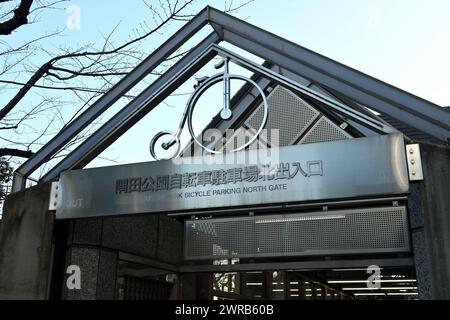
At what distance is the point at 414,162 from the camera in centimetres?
409

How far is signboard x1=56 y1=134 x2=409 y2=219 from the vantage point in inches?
165

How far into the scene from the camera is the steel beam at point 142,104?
538 cm

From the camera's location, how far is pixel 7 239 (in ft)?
17.7

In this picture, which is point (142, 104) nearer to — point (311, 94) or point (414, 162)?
point (311, 94)

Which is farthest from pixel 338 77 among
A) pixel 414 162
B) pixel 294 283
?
pixel 294 283

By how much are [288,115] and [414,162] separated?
3546 mm

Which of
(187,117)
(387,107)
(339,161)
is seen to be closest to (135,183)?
(187,117)

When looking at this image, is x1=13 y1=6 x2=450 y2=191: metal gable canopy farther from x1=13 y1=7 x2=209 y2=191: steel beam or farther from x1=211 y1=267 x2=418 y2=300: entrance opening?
x1=211 y1=267 x2=418 y2=300: entrance opening

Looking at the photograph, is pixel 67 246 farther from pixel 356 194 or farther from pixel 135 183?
pixel 356 194

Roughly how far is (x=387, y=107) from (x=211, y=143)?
2362 millimetres

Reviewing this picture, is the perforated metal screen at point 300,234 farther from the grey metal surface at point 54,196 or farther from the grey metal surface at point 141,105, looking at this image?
the grey metal surface at point 54,196

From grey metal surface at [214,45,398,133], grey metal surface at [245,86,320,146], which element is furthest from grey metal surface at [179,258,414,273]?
grey metal surface at [214,45,398,133]

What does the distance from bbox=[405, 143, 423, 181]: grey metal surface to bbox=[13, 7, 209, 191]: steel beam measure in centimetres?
256

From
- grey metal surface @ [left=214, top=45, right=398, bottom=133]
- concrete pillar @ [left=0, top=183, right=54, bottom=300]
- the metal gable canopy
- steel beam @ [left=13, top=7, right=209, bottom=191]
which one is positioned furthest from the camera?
steel beam @ [left=13, top=7, right=209, bottom=191]
